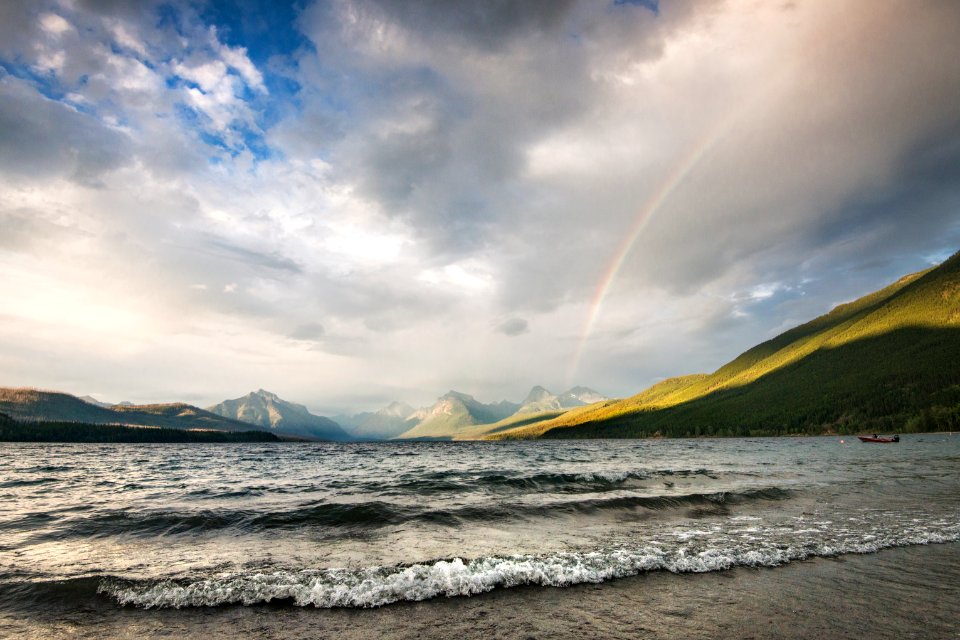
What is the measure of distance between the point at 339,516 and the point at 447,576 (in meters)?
10.9

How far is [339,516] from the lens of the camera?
20.7 metres

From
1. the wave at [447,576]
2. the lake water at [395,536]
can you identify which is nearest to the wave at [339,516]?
the lake water at [395,536]

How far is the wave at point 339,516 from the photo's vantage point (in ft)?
60.6

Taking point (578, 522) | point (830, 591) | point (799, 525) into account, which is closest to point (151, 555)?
point (578, 522)

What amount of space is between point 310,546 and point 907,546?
68.9 feet

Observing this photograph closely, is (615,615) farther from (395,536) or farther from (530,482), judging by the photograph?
(530,482)

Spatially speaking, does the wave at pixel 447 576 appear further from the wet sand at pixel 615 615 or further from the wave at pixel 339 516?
the wave at pixel 339 516

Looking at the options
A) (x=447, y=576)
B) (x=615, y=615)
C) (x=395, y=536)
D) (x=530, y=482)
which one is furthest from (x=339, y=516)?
(x=530, y=482)

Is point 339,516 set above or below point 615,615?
below

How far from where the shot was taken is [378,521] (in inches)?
786

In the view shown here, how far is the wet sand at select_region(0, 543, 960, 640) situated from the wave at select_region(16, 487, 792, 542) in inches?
350

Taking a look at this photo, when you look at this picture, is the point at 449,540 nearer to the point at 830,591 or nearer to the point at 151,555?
the point at 151,555

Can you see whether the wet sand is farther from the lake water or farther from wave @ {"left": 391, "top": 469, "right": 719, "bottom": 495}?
wave @ {"left": 391, "top": 469, "right": 719, "bottom": 495}

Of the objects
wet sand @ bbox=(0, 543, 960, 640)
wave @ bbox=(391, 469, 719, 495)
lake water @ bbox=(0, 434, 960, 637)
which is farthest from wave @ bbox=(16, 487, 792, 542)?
wet sand @ bbox=(0, 543, 960, 640)
